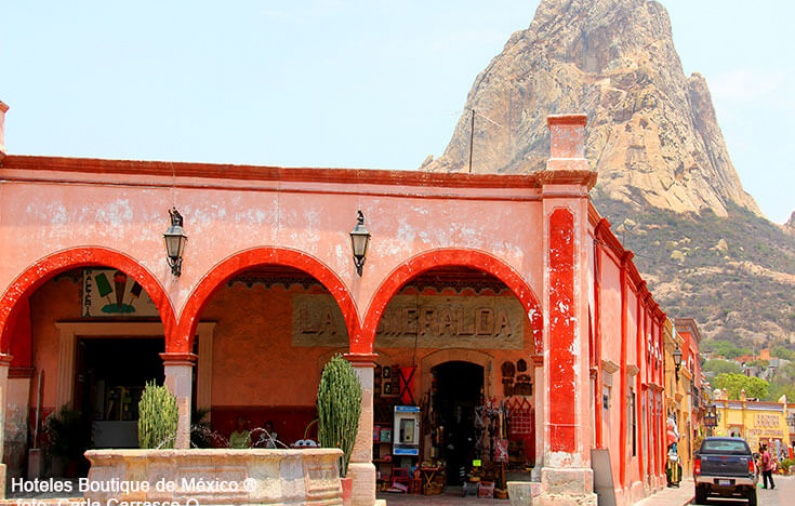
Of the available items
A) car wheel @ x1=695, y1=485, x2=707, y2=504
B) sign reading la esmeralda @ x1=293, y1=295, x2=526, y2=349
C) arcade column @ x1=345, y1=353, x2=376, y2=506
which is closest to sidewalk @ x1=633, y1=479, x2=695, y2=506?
car wheel @ x1=695, y1=485, x2=707, y2=504

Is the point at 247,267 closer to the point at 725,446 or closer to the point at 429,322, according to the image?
the point at 429,322

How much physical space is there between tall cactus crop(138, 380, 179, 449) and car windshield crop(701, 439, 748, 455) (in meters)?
13.4

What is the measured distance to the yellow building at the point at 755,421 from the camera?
69438 millimetres

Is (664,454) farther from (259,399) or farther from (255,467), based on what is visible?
(255,467)

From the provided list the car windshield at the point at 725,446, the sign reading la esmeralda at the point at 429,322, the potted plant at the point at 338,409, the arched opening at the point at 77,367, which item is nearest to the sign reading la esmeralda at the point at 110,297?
the arched opening at the point at 77,367

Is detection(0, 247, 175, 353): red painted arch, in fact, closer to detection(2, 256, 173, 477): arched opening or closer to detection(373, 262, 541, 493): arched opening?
detection(2, 256, 173, 477): arched opening

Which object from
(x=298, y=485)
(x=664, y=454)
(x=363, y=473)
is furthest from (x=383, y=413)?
(x=664, y=454)

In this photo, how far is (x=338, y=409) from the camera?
14992 mm

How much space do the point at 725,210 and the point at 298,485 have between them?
112 metres

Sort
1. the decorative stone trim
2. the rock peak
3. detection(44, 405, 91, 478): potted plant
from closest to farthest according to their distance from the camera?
1. the decorative stone trim
2. detection(44, 405, 91, 478): potted plant
3. the rock peak

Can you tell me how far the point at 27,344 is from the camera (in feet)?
61.6

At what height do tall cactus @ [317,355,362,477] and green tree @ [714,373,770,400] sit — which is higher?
green tree @ [714,373,770,400]

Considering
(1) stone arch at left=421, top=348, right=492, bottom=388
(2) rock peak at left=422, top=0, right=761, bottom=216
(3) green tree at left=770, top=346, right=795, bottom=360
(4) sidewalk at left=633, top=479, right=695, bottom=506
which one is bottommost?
(4) sidewalk at left=633, top=479, right=695, bottom=506

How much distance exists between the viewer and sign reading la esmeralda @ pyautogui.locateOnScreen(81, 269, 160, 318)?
758 inches
